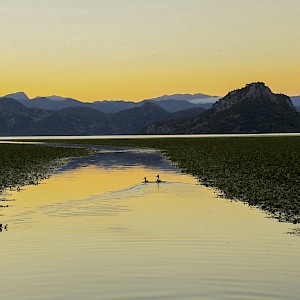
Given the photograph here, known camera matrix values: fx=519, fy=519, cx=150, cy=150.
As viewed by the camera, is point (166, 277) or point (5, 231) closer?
point (166, 277)

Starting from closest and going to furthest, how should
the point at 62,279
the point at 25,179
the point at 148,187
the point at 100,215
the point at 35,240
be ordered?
1. the point at 62,279
2. the point at 35,240
3. the point at 100,215
4. the point at 148,187
5. the point at 25,179

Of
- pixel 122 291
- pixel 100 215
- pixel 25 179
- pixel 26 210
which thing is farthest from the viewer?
pixel 25 179

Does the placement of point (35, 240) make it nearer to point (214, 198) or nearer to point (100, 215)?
point (100, 215)

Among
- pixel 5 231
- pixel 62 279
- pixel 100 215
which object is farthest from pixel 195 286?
pixel 100 215

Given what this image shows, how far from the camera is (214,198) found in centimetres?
3428

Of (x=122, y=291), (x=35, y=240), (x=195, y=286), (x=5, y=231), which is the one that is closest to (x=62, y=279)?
(x=122, y=291)

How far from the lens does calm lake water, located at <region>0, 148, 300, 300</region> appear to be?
48.1 feet

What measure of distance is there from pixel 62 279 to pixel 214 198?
19895 mm

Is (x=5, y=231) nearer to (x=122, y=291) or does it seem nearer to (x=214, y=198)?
(x=122, y=291)

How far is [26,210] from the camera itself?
98.5 feet

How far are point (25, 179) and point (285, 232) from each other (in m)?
32.8

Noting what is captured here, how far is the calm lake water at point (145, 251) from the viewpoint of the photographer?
1465 centimetres

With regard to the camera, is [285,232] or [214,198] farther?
[214,198]

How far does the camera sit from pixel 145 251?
19.2m
